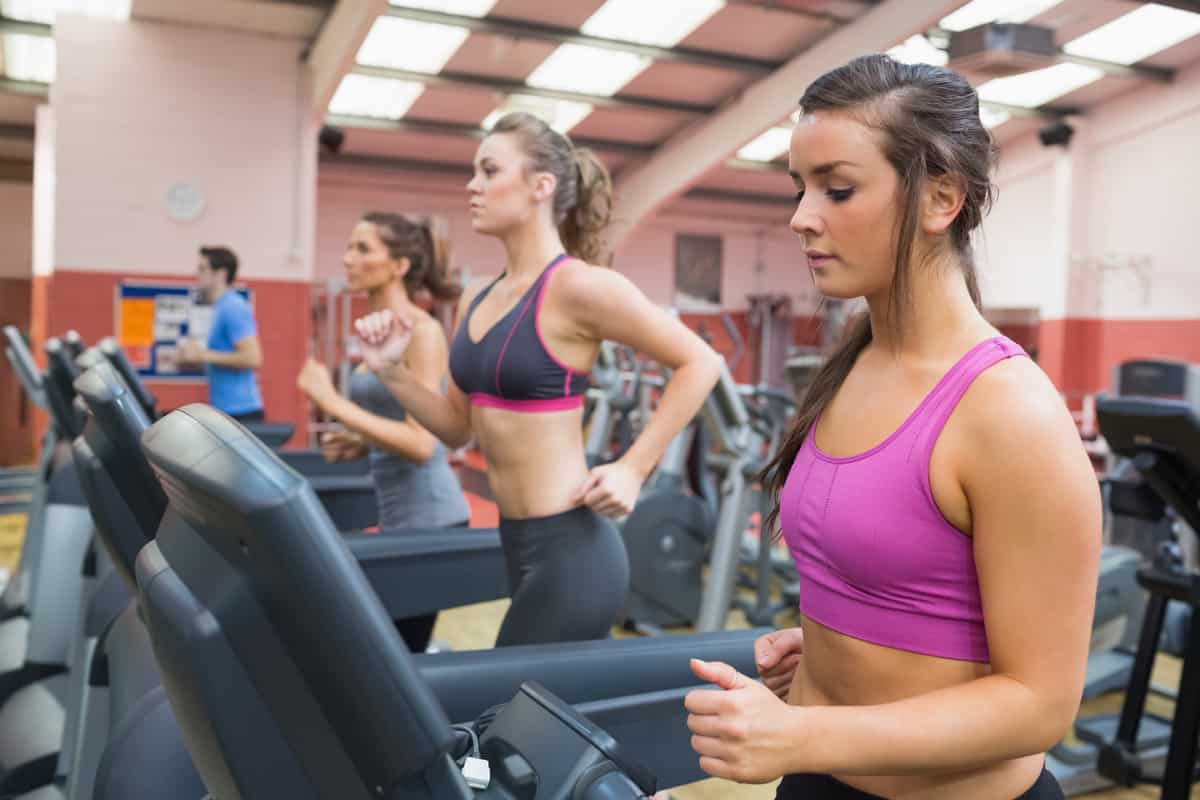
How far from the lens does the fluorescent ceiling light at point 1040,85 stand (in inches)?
373

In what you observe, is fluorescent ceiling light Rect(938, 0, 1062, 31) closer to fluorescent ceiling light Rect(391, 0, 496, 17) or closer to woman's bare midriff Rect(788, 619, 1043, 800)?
fluorescent ceiling light Rect(391, 0, 496, 17)

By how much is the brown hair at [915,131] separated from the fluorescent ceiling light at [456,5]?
729cm

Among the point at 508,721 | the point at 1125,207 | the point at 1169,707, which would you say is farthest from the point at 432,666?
the point at 1125,207

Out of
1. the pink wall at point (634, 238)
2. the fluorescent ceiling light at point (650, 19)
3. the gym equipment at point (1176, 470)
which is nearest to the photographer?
the gym equipment at point (1176, 470)

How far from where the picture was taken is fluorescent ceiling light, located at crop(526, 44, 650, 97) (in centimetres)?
890

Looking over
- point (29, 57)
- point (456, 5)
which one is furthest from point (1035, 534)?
point (29, 57)

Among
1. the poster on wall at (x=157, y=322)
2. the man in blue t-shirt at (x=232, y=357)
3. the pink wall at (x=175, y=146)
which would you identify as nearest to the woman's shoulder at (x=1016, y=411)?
the man in blue t-shirt at (x=232, y=357)

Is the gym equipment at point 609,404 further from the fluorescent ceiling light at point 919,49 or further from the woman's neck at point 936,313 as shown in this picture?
the woman's neck at point 936,313

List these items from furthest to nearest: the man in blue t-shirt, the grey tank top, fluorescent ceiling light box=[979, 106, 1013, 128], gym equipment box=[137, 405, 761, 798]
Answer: fluorescent ceiling light box=[979, 106, 1013, 128] → the man in blue t-shirt → the grey tank top → gym equipment box=[137, 405, 761, 798]

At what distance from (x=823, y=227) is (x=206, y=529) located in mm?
544

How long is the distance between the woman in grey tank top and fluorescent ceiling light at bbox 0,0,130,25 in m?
6.22

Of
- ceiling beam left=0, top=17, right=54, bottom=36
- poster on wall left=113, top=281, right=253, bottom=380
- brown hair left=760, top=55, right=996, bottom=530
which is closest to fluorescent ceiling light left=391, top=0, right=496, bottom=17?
poster on wall left=113, top=281, right=253, bottom=380

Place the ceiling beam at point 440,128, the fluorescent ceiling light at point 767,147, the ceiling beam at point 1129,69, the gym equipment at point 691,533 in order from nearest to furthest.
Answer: the gym equipment at point 691,533 → the ceiling beam at point 1129,69 → the ceiling beam at point 440,128 → the fluorescent ceiling light at point 767,147

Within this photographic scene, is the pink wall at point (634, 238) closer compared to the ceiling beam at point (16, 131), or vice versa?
the ceiling beam at point (16, 131)
